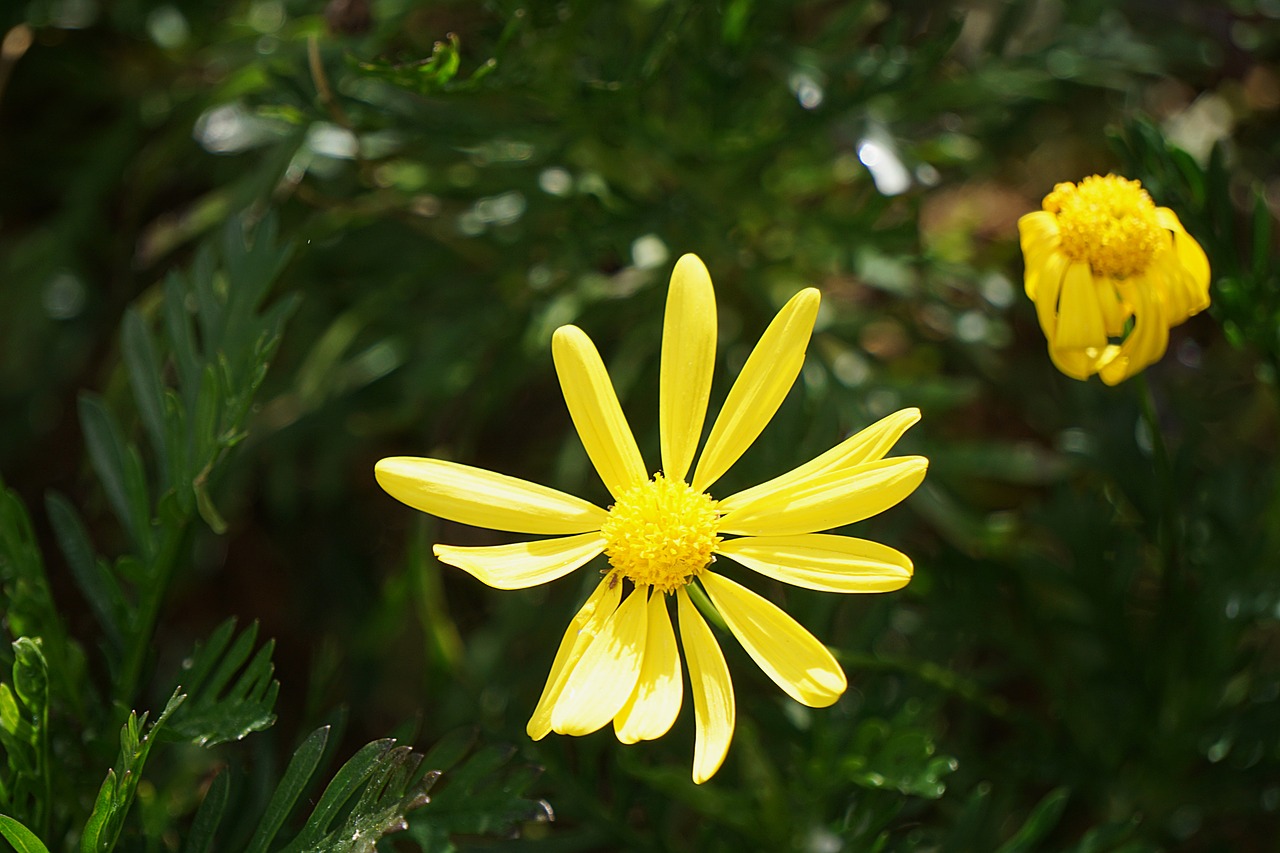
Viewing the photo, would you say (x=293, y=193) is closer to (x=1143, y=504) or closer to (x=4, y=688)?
(x=4, y=688)

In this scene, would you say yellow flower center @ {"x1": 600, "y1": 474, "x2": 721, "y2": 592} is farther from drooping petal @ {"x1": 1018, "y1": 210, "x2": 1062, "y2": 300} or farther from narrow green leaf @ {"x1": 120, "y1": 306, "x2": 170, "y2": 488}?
narrow green leaf @ {"x1": 120, "y1": 306, "x2": 170, "y2": 488}

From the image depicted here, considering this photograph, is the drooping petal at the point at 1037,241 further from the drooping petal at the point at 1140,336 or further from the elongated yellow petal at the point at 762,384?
the elongated yellow petal at the point at 762,384

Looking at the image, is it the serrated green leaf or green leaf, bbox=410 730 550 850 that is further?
green leaf, bbox=410 730 550 850

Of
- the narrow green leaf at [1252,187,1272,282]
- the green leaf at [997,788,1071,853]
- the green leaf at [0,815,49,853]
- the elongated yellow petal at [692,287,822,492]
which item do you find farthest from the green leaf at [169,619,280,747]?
the narrow green leaf at [1252,187,1272,282]

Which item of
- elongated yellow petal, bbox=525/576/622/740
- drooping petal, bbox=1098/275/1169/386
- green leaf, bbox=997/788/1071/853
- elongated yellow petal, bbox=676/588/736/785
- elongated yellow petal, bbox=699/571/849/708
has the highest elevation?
drooping petal, bbox=1098/275/1169/386

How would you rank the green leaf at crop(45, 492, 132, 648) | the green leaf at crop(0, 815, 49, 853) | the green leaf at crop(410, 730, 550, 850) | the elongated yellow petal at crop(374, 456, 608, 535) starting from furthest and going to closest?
the green leaf at crop(45, 492, 132, 648), the green leaf at crop(410, 730, 550, 850), the elongated yellow petal at crop(374, 456, 608, 535), the green leaf at crop(0, 815, 49, 853)

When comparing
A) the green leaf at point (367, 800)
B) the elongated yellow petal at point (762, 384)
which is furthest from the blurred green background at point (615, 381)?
the elongated yellow petal at point (762, 384)

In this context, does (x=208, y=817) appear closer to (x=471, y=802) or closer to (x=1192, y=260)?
(x=471, y=802)
